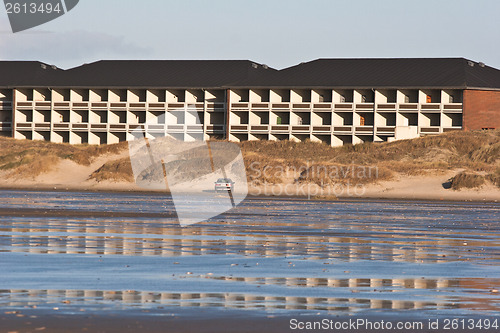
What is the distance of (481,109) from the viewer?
302 feet

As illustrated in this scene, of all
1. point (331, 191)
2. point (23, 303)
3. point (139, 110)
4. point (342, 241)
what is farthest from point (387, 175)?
point (23, 303)

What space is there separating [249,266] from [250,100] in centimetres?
8139

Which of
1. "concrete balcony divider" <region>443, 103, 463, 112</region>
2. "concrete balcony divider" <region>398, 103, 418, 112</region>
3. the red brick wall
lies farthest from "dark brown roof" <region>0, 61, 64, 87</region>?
the red brick wall

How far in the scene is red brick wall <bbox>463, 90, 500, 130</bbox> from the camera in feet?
299

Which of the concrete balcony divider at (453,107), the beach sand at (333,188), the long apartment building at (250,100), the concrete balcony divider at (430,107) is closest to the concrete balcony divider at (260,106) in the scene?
the long apartment building at (250,100)

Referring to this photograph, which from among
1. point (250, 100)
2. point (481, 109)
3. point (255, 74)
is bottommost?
point (481, 109)

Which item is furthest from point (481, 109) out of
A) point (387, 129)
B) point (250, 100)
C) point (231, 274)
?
point (231, 274)

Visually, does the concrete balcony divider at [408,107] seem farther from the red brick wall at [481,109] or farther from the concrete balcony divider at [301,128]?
the concrete balcony divider at [301,128]

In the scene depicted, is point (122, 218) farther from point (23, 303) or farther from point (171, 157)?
point (171, 157)

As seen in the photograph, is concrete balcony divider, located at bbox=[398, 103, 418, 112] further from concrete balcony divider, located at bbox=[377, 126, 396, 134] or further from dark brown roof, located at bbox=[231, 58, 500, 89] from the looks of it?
concrete balcony divider, located at bbox=[377, 126, 396, 134]

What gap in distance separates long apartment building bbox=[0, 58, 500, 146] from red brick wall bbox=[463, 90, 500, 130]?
0.10 metres

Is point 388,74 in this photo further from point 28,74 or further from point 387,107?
point 28,74

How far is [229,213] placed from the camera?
40.4 meters

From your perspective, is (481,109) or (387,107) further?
(387,107)
